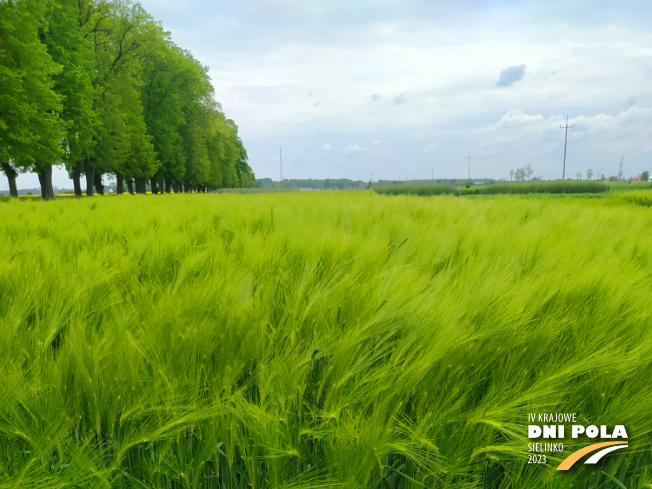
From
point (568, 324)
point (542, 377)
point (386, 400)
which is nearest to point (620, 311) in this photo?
point (568, 324)

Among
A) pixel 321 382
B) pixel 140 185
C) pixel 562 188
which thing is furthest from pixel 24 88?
pixel 562 188

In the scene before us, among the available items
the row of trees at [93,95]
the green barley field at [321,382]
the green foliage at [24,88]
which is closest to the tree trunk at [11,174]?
the row of trees at [93,95]

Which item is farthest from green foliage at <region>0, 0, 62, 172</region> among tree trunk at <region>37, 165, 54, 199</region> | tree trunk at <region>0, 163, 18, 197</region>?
tree trunk at <region>0, 163, 18, 197</region>

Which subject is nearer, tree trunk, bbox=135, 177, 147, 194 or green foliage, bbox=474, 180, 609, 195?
tree trunk, bbox=135, 177, 147, 194

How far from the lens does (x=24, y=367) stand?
780 mm

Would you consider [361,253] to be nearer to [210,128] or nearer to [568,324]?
[568,324]

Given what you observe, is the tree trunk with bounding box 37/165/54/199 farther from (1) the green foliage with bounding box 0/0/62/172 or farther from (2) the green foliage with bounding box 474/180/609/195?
(2) the green foliage with bounding box 474/180/609/195

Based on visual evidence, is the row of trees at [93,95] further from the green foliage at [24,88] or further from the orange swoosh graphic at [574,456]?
the orange swoosh graphic at [574,456]

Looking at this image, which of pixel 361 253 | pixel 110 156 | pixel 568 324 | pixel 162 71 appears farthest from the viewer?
pixel 162 71

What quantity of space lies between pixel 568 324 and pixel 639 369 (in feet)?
0.55

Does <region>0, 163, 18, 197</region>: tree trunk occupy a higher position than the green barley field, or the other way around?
<region>0, 163, 18, 197</region>: tree trunk

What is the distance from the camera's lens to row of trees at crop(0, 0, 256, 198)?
43.4ft

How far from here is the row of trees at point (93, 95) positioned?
1323cm

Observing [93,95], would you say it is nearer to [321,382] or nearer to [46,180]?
[46,180]
